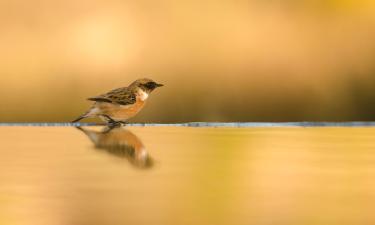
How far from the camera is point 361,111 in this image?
5.13m

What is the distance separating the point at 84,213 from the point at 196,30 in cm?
383

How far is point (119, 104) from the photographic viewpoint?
4508 mm

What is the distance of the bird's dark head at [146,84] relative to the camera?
15.3 feet

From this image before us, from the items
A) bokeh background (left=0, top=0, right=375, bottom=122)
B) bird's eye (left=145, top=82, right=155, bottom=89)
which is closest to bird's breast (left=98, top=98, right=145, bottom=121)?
bird's eye (left=145, top=82, right=155, bottom=89)

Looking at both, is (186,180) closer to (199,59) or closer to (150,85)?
(150,85)


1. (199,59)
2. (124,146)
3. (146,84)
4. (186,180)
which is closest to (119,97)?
(146,84)

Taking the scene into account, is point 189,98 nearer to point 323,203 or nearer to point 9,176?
point 9,176

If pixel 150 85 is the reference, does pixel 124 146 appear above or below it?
below

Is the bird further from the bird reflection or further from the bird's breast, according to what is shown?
the bird reflection

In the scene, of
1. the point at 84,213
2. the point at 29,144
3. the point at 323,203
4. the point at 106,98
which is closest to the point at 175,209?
the point at 84,213

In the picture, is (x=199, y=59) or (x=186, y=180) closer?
(x=186, y=180)

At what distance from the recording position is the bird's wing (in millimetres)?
4462

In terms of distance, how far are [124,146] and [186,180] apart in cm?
85

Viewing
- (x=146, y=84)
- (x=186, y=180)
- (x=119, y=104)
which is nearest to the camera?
(x=186, y=180)
